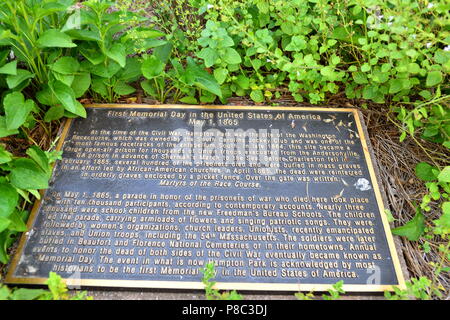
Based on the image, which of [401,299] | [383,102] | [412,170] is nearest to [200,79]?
[383,102]

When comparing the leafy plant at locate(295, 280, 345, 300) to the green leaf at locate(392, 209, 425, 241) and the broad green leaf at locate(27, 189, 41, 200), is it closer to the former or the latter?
the green leaf at locate(392, 209, 425, 241)

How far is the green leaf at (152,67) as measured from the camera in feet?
9.29

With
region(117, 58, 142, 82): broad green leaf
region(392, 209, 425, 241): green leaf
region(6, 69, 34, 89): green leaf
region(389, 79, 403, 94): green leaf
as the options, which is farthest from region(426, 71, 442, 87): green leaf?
region(6, 69, 34, 89): green leaf

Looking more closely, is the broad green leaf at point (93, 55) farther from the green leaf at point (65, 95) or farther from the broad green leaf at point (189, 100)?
the broad green leaf at point (189, 100)

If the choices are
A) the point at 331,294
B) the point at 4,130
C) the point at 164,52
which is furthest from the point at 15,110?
the point at 331,294

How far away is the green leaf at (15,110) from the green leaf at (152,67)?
86 centimetres

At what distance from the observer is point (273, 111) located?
297 cm

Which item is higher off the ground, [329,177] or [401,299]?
[329,177]

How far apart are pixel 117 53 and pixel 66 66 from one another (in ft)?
1.33

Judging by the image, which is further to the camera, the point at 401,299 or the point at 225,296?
the point at 401,299

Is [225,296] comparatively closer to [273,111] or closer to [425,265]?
[425,265]

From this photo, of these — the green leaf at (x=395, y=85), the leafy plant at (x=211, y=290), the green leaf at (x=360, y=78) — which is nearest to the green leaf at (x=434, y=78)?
the green leaf at (x=395, y=85)
